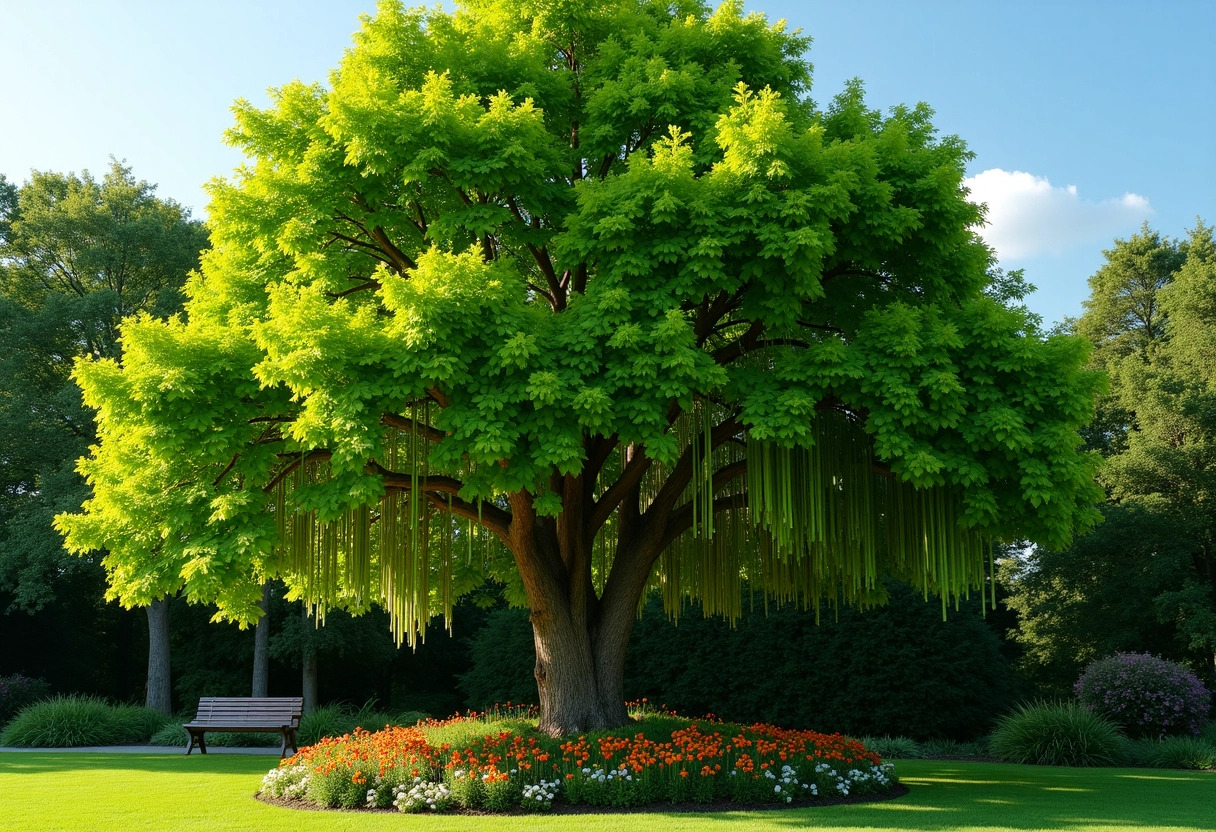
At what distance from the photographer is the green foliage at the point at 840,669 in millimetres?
16422

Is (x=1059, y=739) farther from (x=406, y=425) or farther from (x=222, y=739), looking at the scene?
(x=222, y=739)

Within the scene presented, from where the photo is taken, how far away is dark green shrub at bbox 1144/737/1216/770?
13.7 m

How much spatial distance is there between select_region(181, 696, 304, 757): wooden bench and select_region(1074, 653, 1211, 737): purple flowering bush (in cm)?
1307

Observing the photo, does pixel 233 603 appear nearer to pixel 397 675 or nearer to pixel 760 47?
pixel 760 47

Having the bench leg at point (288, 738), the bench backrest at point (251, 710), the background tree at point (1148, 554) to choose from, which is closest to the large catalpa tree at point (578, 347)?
the bench leg at point (288, 738)

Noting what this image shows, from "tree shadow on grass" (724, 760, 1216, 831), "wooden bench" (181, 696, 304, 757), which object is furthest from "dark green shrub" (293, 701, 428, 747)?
"tree shadow on grass" (724, 760, 1216, 831)

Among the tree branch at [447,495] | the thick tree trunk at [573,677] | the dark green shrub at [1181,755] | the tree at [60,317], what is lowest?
the dark green shrub at [1181,755]

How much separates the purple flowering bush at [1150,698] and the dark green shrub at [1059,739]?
1.49 meters

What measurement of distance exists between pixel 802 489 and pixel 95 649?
2560cm

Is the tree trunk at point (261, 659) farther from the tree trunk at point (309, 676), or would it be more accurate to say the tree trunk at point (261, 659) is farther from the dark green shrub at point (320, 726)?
the dark green shrub at point (320, 726)

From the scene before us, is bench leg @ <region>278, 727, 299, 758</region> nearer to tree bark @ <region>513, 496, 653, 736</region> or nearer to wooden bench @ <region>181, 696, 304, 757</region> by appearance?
wooden bench @ <region>181, 696, 304, 757</region>

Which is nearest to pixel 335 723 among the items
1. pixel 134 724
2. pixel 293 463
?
pixel 134 724

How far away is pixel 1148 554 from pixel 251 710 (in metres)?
18.3

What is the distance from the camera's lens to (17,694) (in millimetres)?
21125
